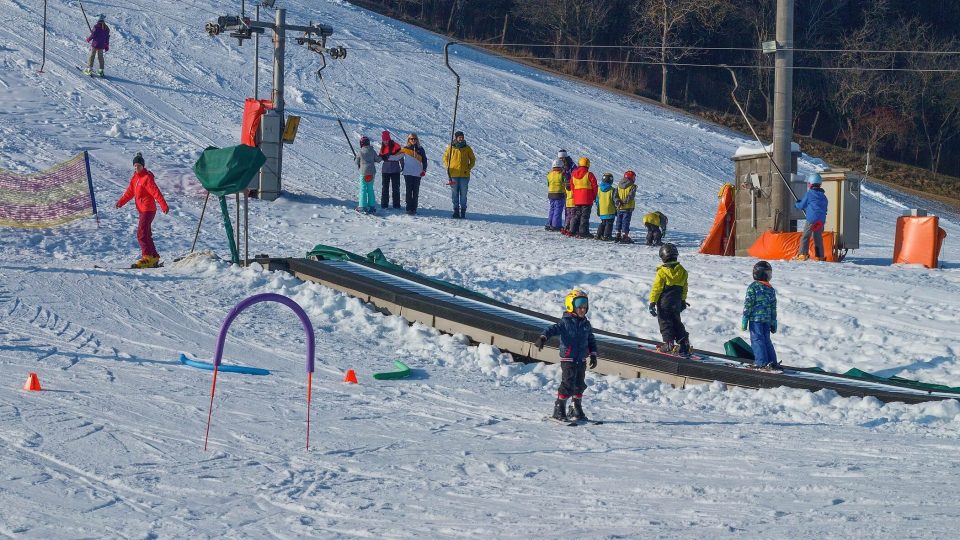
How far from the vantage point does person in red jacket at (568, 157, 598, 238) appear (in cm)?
2100

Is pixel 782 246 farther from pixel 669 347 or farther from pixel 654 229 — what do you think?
pixel 669 347

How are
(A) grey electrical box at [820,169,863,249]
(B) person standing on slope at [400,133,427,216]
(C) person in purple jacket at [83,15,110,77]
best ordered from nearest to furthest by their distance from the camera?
(A) grey electrical box at [820,169,863,249] < (B) person standing on slope at [400,133,427,216] < (C) person in purple jacket at [83,15,110,77]

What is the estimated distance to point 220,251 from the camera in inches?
756

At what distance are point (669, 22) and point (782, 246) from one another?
27148mm

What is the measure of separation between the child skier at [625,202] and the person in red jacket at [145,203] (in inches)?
318

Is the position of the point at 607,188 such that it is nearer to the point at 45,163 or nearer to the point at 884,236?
the point at 884,236

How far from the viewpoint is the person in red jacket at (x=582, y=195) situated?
21000mm

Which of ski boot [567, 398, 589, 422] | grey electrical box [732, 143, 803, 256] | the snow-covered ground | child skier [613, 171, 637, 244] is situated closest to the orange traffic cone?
the snow-covered ground

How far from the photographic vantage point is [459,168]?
22.2 metres

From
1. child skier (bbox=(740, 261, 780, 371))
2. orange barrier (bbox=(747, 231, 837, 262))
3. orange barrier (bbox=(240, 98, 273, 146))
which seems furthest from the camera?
orange barrier (bbox=(240, 98, 273, 146))

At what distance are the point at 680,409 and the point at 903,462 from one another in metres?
2.73

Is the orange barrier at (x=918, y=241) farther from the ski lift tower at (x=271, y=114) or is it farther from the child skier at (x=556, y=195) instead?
the ski lift tower at (x=271, y=114)

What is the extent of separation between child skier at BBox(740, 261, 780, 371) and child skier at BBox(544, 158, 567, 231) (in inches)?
362

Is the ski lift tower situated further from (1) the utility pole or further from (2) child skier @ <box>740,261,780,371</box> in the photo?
(2) child skier @ <box>740,261,780,371</box>
